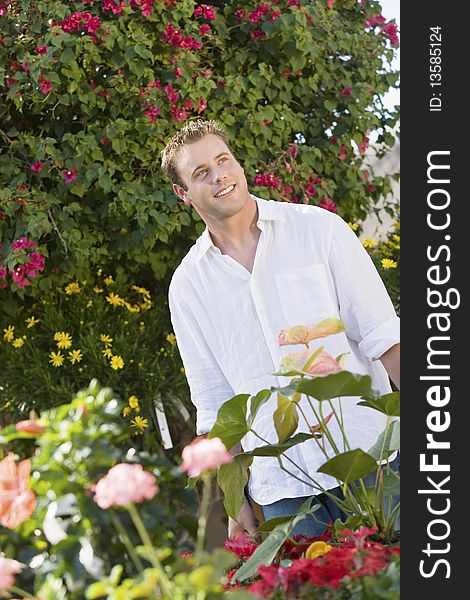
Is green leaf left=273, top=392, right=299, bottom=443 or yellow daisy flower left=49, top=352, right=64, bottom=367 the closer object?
green leaf left=273, top=392, right=299, bottom=443

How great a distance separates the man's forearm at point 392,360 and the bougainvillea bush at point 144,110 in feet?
5.50

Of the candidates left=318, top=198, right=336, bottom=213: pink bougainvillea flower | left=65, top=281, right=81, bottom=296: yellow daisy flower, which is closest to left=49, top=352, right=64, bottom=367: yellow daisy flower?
left=65, top=281, right=81, bottom=296: yellow daisy flower

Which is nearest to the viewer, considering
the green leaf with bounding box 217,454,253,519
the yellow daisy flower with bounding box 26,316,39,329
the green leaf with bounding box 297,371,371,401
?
the green leaf with bounding box 297,371,371,401

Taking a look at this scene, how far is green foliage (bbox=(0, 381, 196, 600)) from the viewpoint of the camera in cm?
110

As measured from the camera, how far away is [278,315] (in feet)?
7.55

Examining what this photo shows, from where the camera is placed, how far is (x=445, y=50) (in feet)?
4.24

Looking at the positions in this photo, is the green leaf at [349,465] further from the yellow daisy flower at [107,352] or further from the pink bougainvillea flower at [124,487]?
the yellow daisy flower at [107,352]

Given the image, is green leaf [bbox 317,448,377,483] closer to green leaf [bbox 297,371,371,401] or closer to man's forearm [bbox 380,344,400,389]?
green leaf [bbox 297,371,371,401]

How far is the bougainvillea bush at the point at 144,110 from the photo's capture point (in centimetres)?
365

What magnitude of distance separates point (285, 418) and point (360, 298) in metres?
0.57

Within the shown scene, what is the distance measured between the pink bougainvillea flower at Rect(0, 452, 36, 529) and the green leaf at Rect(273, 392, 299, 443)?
591 mm

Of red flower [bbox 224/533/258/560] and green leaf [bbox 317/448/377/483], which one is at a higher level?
green leaf [bbox 317/448/377/483]

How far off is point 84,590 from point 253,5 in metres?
3.27

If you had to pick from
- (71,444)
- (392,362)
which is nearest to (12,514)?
(71,444)
